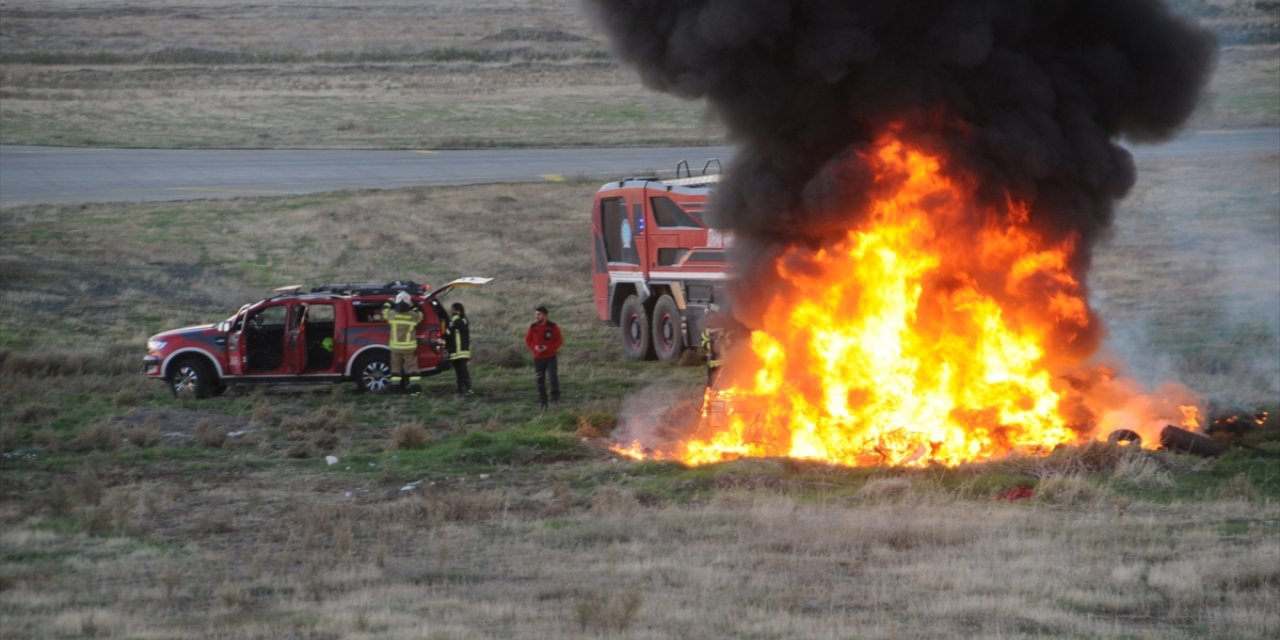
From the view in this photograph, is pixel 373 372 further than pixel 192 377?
Yes

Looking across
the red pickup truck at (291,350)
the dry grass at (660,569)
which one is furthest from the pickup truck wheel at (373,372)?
the dry grass at (660,569)

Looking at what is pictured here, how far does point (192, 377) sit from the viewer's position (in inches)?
762

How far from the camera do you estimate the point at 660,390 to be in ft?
64.2

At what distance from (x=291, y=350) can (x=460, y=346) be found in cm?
220

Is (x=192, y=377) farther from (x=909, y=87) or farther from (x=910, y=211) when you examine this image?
(x=909, y=87)

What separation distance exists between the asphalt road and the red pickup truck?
61.0ft

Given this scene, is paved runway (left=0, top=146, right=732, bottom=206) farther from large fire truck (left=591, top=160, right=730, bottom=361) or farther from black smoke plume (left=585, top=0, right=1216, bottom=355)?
black smoke plume (left=585, top=0, right=1216, bottom=355)

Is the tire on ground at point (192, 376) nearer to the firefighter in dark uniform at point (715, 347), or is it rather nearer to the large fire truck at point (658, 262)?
the large fire truck at point (658, 262)

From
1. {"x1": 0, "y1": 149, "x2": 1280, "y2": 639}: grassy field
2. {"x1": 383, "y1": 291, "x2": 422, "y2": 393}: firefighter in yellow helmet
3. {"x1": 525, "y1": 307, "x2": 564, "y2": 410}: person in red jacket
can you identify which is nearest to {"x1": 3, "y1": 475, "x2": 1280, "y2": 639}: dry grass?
{"x1": 0, "y1": 149, "x2": 1280, "y2": 639}: grassy field

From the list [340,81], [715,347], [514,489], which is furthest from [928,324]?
[340,81]

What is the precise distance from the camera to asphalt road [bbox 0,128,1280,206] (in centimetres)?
3878

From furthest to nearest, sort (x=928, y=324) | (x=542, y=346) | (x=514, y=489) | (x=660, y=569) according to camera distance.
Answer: (x=542, y=346) < (x=928, y=324) < (x=514, y=489) < (x=660, y=569)

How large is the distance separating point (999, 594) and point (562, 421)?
25.1 feet

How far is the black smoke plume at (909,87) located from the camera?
47.2 feet
